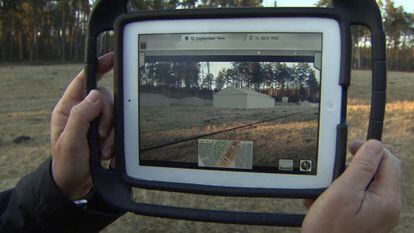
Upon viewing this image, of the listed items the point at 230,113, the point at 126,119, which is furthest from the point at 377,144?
the point at 126,119

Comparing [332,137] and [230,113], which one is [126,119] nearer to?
[230,113]

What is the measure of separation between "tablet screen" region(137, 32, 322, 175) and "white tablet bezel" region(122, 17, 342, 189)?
0.05 feet

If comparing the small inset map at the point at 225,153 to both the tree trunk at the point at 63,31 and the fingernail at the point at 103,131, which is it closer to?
the fingernail at the point at 103,131

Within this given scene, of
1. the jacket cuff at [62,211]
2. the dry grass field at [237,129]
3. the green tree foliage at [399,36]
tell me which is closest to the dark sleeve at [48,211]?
the jacket cuff at [62,211]

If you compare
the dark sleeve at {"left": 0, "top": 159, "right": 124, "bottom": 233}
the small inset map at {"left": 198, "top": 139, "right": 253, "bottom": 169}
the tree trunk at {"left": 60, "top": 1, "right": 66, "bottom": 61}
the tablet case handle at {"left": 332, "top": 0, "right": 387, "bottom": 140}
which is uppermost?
the tree trunk at {"left": 60, "top": 1, "right": 66, "bottom": 61}

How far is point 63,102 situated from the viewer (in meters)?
1.46

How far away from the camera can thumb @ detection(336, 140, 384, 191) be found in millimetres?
1022

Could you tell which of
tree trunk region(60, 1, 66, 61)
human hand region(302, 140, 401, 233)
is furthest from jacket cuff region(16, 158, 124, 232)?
tree trunk region(60, 1, 66, 61)

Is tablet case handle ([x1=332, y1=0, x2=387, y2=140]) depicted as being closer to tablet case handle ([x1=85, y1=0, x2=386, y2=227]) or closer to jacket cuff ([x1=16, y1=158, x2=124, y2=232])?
tablet case handle ([x1=85, y1=0, x2=386, y2=227])

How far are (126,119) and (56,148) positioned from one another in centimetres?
32

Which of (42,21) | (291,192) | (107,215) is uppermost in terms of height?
(42,21)

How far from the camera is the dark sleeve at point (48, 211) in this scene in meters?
1.37

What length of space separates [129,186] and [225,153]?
270 millimetres

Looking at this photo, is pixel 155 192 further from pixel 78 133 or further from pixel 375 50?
pixel 375 50
